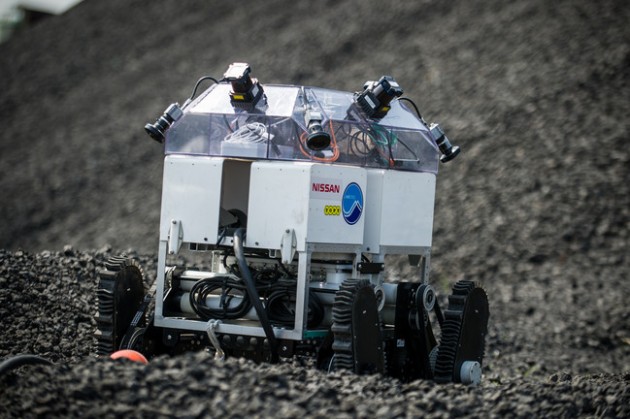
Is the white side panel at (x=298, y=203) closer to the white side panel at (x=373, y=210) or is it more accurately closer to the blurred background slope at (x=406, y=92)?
the white side panel at (x=373, y=210)

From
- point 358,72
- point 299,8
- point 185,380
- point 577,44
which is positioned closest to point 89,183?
point 358,72

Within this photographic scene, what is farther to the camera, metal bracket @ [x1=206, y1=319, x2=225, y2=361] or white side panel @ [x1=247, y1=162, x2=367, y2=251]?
metal bracket @ [x1=206, y1=319, x2=225, y2=361]

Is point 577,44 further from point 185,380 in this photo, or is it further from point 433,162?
point 185,380

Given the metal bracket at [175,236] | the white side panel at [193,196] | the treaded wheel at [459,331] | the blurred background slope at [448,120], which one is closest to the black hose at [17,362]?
the metal bracket at [175,236]

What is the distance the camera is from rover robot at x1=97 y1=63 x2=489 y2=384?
6238mm

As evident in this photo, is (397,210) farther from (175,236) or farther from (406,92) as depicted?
(406,92)

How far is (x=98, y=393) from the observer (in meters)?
4.73

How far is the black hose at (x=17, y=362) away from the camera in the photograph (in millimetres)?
5156

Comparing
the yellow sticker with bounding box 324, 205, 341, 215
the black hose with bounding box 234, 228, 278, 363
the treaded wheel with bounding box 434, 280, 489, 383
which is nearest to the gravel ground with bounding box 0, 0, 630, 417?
the black hose with bounding box 234, 228, 278, 363

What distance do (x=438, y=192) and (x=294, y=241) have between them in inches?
376

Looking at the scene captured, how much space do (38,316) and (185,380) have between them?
3251mm

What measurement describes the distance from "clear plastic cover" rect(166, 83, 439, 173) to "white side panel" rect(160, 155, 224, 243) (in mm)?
298

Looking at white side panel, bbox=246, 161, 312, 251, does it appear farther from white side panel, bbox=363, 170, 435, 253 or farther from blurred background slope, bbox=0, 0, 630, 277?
blurred background slope, bbox=0, 0, 630, 277

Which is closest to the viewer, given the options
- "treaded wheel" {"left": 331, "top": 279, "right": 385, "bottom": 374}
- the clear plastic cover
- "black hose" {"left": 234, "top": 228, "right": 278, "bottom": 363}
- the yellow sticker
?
"treaded wheel" {"left": 331, "top": 279, "right": 385, "bottom": 374}
